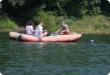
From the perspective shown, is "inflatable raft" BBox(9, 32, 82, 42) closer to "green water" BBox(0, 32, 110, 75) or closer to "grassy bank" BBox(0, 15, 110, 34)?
"green water" BBox(0, 32, 110, 75)

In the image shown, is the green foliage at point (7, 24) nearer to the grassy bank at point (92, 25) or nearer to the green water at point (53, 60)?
the grassy bank at point (92, 25)

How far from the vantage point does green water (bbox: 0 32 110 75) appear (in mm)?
13719

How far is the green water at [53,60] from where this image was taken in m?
13.7

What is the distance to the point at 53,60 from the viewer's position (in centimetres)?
1622

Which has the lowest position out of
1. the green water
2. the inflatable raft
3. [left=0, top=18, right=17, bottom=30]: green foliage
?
[left=0, top=18, right=17, bottom=30]: green foliage

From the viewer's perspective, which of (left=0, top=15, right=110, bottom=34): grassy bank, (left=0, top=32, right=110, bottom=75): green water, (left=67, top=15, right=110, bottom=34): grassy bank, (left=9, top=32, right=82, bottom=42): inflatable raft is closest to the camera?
(left=0, top=32, right=110, bottom=75): green water

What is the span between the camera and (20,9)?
128 ft

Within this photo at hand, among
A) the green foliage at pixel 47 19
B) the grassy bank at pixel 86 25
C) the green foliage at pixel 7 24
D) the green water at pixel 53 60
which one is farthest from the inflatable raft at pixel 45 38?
the green foliage at pixel 7 24

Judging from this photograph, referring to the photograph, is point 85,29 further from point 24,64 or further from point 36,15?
point 24,64

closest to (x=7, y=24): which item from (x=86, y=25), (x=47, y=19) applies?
(x=47, y=19)

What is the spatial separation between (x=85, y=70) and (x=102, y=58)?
3.17 meters

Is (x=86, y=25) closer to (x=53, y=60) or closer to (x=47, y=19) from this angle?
(x=47, y=19)

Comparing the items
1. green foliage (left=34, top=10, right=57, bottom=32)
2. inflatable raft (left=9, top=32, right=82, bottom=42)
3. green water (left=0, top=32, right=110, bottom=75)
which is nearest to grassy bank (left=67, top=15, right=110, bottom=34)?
green foliage (left=34, top=10, right=57, bottom=32)

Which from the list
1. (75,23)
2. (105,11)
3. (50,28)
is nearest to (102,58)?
(50,28)
